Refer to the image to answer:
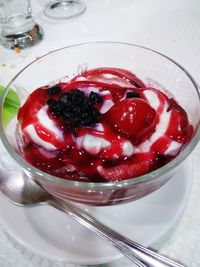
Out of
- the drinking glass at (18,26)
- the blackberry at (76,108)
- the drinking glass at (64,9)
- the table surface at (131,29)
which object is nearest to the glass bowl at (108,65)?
the blackberry at (76,108)

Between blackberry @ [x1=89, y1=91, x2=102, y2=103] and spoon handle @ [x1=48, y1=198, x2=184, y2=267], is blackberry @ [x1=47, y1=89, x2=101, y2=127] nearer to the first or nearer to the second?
blackberry @ [x1=89, y1=91, x2=102, y2=103]

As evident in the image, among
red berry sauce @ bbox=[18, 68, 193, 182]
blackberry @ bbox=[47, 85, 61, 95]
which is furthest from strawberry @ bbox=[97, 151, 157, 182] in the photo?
blackberry @ bbox=[47, 85, 61, 95]

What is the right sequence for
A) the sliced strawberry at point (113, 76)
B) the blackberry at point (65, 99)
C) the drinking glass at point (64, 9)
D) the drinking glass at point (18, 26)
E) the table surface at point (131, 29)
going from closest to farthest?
the blackberry at point (65, 99), the sliced strawberry at point (113, 76), the table surface at point (131, 29), the drinking glass at point (18, 26), the drinking glass at point (64, 9)

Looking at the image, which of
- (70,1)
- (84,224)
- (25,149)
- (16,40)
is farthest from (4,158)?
(70,1)

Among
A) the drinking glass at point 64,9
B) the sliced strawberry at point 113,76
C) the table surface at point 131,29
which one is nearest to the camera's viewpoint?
the sliced strawberry at point 113,76

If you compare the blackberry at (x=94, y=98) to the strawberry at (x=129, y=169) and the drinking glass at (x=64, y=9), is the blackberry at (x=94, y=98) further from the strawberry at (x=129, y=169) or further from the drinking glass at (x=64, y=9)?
the drinking glass at (x=64, y=9)

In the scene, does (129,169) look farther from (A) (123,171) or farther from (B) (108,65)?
(B) (108,65)
